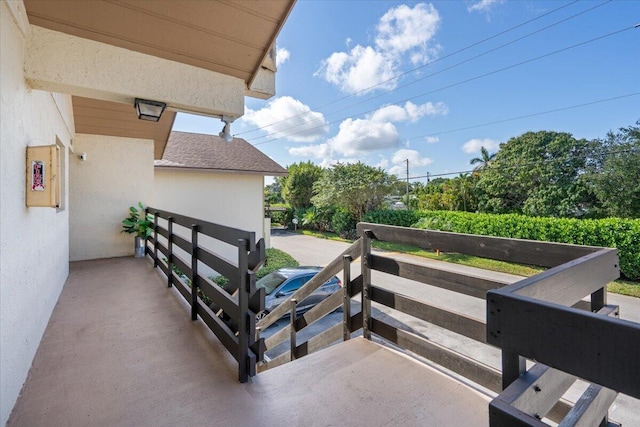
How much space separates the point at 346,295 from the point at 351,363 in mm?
559

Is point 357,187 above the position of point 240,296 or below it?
above

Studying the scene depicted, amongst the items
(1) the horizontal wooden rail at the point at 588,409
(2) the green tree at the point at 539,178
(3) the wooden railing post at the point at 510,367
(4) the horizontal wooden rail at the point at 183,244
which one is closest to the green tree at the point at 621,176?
(2) the green tree at the point at 539,178

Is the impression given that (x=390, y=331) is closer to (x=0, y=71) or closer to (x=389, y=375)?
(x=389, y=375)

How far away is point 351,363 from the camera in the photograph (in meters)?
2.20

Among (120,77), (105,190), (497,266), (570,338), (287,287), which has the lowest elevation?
(497,266)

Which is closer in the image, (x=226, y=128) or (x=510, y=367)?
(x=510, y=367)

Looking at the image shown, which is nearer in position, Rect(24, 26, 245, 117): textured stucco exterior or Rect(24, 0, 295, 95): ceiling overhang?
Rect(24, 0, 295, 95): ceiling overhang

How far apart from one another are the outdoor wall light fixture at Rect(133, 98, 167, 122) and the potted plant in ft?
11.4

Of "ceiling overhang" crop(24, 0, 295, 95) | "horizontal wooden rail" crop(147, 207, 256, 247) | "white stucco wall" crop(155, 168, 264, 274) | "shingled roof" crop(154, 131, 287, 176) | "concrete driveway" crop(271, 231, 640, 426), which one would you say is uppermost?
"shingled roof" crop(154, 131, 287, 176)

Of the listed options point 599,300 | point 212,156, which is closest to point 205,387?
point 599,300

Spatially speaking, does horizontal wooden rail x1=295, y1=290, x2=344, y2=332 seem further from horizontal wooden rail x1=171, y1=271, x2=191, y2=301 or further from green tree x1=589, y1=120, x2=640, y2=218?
green tree x1=589, y1=120, x2=640, y2=218

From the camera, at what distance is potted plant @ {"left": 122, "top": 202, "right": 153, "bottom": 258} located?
5930 millimetres

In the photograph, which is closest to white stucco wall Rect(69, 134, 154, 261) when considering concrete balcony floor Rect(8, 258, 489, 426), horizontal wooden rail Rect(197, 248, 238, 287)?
concrete balcony floor Rect(8, 258, 489, 426)

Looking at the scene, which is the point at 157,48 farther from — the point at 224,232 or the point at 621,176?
the point at 621,176
